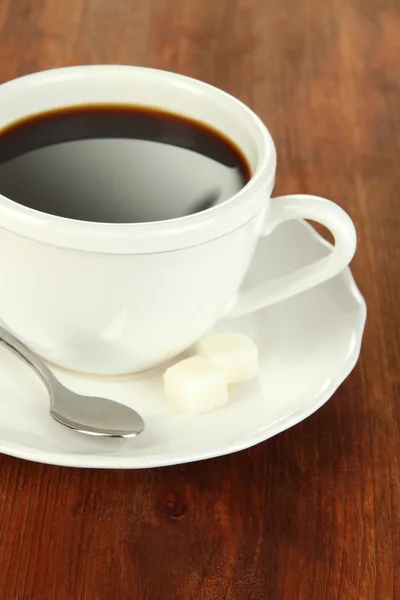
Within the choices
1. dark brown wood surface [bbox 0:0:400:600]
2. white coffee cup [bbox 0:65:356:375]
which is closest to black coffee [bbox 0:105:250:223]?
white coffee cup [bbox 0:65:356:375]

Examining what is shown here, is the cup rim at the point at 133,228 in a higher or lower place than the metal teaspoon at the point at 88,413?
higher

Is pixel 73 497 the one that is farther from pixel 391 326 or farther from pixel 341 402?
pixel 391 326

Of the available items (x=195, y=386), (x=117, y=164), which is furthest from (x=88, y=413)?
(x=117, y=164)

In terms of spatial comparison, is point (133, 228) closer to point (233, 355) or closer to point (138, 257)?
point (138, 257)

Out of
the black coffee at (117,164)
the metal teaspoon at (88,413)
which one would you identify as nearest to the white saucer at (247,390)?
the metal teaspoon at (88,413)

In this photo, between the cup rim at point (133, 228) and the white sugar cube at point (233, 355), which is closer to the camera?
the cup rim at point (133, 228)

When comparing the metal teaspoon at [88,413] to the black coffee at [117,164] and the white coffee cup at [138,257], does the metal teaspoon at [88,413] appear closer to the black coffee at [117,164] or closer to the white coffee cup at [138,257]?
the white coffee cup at [138,257]

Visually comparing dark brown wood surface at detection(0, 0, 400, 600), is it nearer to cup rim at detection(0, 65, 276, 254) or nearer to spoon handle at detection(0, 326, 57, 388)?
spoon handle at detection(0, 326, 57, 388)
